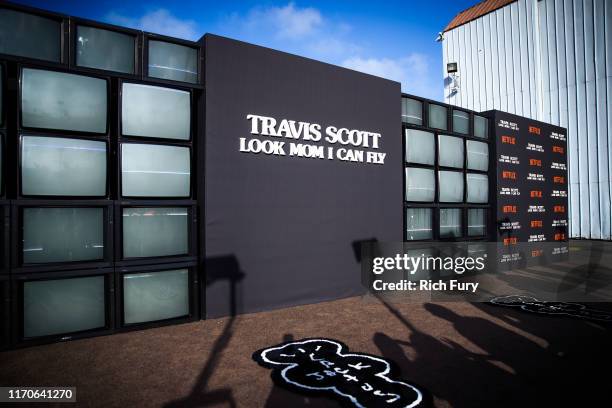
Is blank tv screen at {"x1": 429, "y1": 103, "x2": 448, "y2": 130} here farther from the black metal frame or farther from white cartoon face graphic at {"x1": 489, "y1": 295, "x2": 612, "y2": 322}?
white cartoon face graphic at {"x1": 489, "y1": 295, "x2": 612, "y2": 322}

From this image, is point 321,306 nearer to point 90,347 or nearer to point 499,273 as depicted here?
point 90,347

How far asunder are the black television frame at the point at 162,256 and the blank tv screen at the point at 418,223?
4406 mm

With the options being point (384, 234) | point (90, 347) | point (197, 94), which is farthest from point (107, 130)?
point (384, 234)

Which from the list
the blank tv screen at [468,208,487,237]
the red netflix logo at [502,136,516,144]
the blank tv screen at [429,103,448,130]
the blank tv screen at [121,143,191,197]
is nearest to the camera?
the blank tv screen at [121,143,191,197]

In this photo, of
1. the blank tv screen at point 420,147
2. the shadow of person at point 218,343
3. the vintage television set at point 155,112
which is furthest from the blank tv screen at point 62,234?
the blank tv screen at point 420,147

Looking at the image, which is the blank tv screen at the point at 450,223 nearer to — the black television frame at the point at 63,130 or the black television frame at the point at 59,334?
the black television frame at the point at 59,334

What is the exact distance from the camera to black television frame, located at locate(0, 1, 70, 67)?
4043 millimetres

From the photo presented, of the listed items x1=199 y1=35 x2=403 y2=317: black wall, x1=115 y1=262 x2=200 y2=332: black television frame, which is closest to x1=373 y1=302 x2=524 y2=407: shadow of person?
x1=199 y1=35 x2=403 y2=317: black wall

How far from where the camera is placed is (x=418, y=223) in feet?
24.8

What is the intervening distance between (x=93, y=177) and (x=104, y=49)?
1.72 m

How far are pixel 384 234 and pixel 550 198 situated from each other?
660 centimetres

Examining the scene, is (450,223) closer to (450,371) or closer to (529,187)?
(529,187)

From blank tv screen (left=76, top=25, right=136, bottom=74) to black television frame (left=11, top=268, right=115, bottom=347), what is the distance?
2.67 m

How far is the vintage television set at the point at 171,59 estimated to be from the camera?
4918 millimetres
